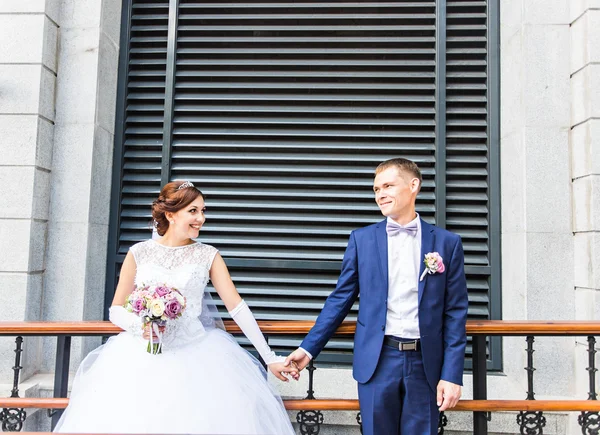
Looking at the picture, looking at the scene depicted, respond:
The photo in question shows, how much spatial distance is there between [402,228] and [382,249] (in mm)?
174

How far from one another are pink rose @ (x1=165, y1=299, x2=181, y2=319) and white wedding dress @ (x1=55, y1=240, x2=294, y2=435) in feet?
0.60

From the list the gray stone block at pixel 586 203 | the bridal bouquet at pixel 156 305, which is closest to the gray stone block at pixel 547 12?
the gray stone block at pixel 586 203

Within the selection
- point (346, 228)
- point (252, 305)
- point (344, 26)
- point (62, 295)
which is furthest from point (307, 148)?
point (62, 295)

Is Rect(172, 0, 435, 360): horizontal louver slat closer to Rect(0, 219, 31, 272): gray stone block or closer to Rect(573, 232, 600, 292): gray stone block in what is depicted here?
Rect(573, 232, 600, 292): gray stone block

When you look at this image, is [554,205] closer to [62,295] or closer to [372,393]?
[372,393]

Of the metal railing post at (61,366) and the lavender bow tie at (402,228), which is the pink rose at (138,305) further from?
the lavender bow tie at (402,228)

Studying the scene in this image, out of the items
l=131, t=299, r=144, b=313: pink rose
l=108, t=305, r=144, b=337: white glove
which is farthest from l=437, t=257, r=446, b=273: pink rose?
l=108, t=305, r=144, b=337: white glove

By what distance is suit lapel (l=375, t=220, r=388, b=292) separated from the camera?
7.30ft

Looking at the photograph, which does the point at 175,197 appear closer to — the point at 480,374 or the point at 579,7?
the point at 480,374

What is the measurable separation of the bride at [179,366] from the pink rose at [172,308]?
0.18 m

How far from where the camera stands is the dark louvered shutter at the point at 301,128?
12.6ft

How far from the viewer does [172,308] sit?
2.13 metres

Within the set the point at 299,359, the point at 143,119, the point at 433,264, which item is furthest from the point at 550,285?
the point at 143,119

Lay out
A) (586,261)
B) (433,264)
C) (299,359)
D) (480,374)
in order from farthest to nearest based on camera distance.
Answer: (586,261) < (480,374) < (299,359) < (433,264)
